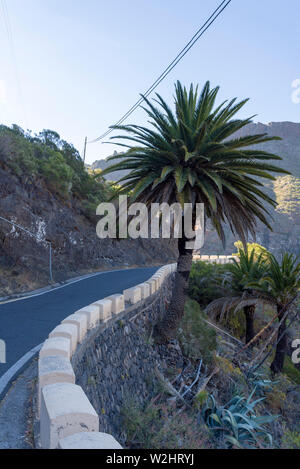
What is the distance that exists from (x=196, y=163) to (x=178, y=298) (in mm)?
4490

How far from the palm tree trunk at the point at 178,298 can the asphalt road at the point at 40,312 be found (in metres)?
2.91

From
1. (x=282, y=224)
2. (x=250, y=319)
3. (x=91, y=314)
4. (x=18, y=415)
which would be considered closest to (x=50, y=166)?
(x=250, y=319)

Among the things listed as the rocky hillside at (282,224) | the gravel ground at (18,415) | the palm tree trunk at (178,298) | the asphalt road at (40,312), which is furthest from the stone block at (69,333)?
the rocky hillside at (282,224)

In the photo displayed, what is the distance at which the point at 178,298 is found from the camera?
11820 millimetres

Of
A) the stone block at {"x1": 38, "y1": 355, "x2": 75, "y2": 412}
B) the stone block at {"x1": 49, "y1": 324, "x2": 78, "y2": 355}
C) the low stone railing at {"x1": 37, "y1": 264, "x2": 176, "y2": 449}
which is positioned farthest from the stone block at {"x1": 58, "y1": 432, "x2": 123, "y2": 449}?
the stone block at {"x1": 49, "y1": 324, "x2": 78, "y2": 355}

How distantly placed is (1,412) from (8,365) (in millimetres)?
1884

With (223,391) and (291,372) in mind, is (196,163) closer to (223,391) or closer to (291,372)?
(223,391)

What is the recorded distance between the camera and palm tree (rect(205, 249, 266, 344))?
17052 mm

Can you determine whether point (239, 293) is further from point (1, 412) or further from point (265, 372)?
point (1, 412)

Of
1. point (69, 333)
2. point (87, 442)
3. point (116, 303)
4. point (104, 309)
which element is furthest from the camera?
point (116, 303)

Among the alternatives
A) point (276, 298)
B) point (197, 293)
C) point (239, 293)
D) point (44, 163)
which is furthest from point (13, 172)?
point (276, 298)

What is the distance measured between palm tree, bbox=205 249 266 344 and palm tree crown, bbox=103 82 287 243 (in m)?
6.50

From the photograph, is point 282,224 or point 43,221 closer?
point 43,221

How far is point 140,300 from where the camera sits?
38.0 feet
